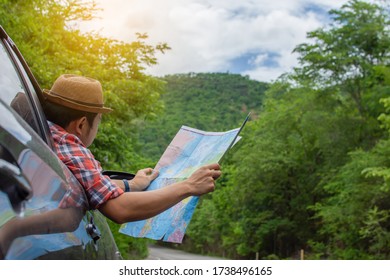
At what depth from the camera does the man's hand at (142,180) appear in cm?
230

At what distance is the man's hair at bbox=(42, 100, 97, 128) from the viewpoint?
207 centimetres

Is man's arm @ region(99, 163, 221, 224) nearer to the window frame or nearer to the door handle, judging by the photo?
the window frame

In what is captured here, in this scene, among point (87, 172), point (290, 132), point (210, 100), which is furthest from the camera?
point (210, 100)

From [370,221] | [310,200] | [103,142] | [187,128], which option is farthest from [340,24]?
[187,128]

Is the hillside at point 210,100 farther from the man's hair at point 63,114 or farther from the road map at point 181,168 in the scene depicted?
the man's hair at point 63,114

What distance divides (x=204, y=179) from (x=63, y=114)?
44cm

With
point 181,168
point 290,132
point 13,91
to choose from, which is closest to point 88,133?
point 181,168

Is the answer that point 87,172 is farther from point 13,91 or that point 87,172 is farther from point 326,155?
point 326,155

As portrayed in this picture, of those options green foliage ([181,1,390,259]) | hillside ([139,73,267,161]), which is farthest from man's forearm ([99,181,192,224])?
hillside ([139,73,267,161])

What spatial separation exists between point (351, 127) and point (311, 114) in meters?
2.33

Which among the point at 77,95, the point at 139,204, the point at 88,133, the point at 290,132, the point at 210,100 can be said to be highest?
the point at 210,100

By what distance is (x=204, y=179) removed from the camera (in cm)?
204

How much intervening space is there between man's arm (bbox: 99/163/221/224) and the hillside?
5964cm

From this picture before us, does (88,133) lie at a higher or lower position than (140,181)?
higher
